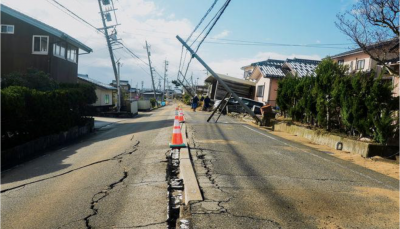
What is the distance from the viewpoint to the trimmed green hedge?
9.03m

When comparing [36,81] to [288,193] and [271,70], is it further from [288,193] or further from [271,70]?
[271,70]

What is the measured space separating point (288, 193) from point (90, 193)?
10.4 ft

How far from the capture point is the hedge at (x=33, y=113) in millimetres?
9038

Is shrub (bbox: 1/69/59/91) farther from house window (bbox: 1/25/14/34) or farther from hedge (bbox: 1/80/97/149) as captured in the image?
house window (bbox: 1/25/14/34)

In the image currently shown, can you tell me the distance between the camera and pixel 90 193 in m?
5.13

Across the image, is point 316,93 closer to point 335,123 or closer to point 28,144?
point 335,123

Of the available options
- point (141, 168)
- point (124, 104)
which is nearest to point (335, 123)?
point (141, 168)

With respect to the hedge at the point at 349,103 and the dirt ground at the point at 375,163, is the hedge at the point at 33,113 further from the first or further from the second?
the hedge at the point at 349,103

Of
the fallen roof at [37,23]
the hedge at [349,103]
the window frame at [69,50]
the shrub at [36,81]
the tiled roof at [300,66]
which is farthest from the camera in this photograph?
the tiled roof at [300,66]

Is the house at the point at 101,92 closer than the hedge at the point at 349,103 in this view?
No

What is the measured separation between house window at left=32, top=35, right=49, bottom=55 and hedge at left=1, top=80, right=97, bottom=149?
686cm

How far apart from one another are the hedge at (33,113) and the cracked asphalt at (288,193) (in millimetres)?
5519

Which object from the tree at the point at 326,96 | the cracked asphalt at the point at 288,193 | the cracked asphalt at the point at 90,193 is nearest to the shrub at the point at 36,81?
the cracked asphalt at the point at 90,193

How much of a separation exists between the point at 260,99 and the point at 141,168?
26.2m
